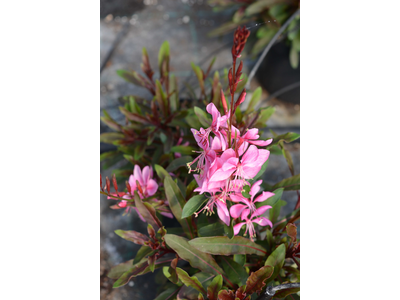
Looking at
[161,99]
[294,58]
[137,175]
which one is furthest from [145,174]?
[294,58]

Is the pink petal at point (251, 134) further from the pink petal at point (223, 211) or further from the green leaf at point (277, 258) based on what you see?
the green leaf at point (277, 258)

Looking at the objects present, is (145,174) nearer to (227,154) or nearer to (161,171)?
(161,171)

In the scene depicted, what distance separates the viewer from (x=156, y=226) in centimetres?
64

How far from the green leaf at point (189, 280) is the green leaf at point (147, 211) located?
0.43 feet

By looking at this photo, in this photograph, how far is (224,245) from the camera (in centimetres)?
56

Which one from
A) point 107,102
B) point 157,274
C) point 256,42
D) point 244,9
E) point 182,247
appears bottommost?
point 157,274

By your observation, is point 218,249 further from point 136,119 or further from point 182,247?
point 136,119

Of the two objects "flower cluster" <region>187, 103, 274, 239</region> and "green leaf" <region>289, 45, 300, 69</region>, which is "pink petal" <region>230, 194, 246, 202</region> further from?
"green leaf" <region>289, 45, 300, 69</region>

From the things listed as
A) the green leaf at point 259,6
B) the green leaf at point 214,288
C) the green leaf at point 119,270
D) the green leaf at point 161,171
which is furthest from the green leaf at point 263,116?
the green leaf at point 259,6

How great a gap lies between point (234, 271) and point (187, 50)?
1114mm

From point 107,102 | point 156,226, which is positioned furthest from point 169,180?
point 107,102

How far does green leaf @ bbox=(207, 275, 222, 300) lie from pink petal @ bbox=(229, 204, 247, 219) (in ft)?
0.43

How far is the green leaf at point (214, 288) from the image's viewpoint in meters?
0.54

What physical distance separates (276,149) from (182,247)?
0.31 metres
